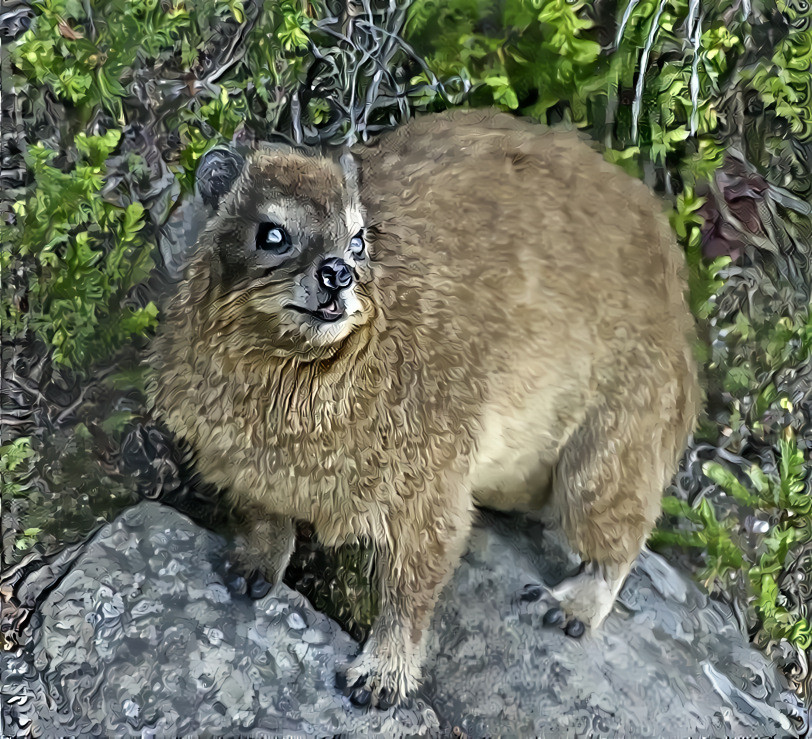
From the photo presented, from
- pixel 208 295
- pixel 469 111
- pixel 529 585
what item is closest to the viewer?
pixel 208 295

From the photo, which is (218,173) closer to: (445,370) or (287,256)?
(287,256)


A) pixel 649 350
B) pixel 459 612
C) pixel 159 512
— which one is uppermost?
Answer: pixel 649 350

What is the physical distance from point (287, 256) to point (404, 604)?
0.92 m

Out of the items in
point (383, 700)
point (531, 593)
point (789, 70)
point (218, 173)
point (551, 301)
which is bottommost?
point (383, 700)

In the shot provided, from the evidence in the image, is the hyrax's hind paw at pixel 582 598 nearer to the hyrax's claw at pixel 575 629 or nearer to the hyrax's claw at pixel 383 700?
the hyrax's claw at pixel 575 629

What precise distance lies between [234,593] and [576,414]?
100 cm

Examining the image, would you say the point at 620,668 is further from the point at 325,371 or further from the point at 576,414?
the point at 325,371

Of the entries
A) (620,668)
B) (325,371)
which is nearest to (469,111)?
(325,371)

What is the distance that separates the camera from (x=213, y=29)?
172 centimetres

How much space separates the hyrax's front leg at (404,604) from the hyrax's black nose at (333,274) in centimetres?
65

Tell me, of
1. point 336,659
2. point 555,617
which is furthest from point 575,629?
point 336,659

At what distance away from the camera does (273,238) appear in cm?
147

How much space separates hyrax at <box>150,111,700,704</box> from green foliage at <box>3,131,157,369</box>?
160 millimetres

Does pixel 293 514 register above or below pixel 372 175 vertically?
below
